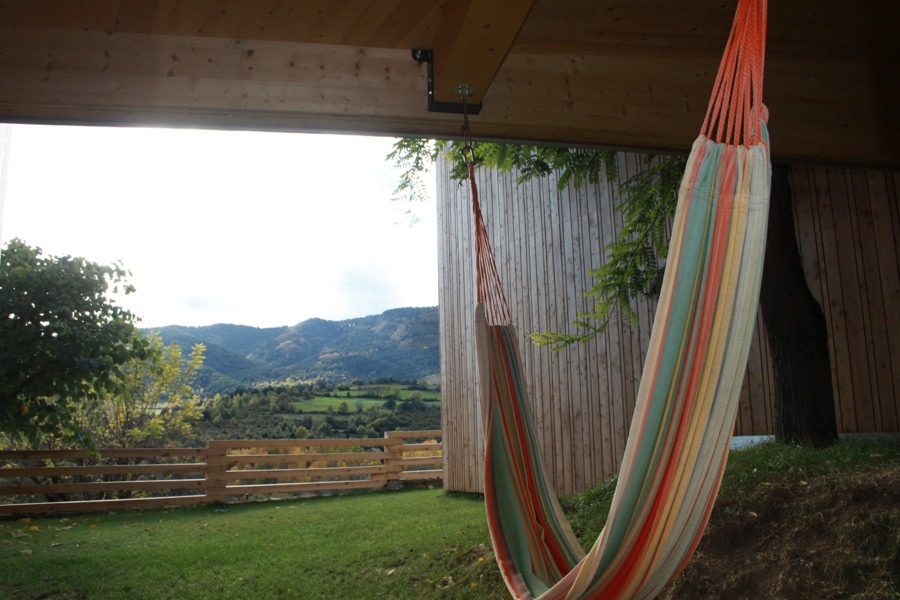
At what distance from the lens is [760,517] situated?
2.31 metres

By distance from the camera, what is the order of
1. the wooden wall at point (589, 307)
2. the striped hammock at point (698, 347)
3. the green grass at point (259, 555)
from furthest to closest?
the wooden wall at point (589, 307) < the green grass at point (259, 555) < the striped hammock at point (698, 347)

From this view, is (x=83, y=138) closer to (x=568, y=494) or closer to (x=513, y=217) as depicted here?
(x=513, y=217)

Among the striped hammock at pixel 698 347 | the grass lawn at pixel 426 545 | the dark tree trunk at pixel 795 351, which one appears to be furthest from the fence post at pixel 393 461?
the striped hammock at pixel 698 347

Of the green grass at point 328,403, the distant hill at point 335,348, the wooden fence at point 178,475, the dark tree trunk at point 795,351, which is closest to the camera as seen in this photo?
the dark tree trunk at point 795,351

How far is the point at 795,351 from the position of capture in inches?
119

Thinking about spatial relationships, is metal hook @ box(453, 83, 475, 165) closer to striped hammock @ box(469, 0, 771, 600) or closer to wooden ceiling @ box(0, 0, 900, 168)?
wooden ceiling @ box(0, 0, 900, 168)

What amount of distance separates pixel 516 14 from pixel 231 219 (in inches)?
346

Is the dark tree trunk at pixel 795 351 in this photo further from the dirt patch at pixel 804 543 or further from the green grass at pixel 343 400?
the green grass at pixel 343 400

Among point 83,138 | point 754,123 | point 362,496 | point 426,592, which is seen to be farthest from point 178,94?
point 83,138

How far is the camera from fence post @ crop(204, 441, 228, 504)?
6305 mm

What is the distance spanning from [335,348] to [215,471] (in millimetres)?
4403

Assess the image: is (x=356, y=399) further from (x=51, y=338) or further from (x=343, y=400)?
(x=51, y=338)

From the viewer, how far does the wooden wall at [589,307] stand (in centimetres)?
329

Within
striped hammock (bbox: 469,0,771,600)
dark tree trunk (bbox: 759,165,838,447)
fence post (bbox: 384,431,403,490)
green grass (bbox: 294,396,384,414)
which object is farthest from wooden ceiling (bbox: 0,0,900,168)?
→ green grass (bbox: 294,396,384,414)
